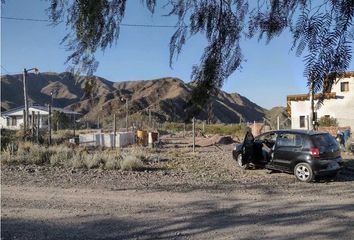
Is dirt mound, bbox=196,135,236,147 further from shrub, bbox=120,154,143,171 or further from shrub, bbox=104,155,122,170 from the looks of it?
shrub, bbox=120,154,143,171

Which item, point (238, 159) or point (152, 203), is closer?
point (152, 203)

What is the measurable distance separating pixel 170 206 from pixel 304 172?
6791 millimetres

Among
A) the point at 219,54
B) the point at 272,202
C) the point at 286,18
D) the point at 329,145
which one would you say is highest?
the point at 286,18

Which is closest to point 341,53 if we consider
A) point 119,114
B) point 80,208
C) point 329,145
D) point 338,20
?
point 338,20

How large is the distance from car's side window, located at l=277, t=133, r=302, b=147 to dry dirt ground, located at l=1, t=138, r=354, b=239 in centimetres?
110

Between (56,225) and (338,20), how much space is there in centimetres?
579

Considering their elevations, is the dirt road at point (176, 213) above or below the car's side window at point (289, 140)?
below

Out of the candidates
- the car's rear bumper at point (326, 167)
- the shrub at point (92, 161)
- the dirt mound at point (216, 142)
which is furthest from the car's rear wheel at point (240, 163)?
the dirt mound at point (216, 142)

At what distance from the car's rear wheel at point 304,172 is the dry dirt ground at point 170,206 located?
365 mm

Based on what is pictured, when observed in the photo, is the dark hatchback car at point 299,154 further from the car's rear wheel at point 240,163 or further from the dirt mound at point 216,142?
the dirt mound at point 216,142

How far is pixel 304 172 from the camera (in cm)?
1498

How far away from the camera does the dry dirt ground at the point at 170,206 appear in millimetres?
7434

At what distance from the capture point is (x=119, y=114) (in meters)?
101

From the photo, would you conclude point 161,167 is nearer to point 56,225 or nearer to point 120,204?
point 120,204
